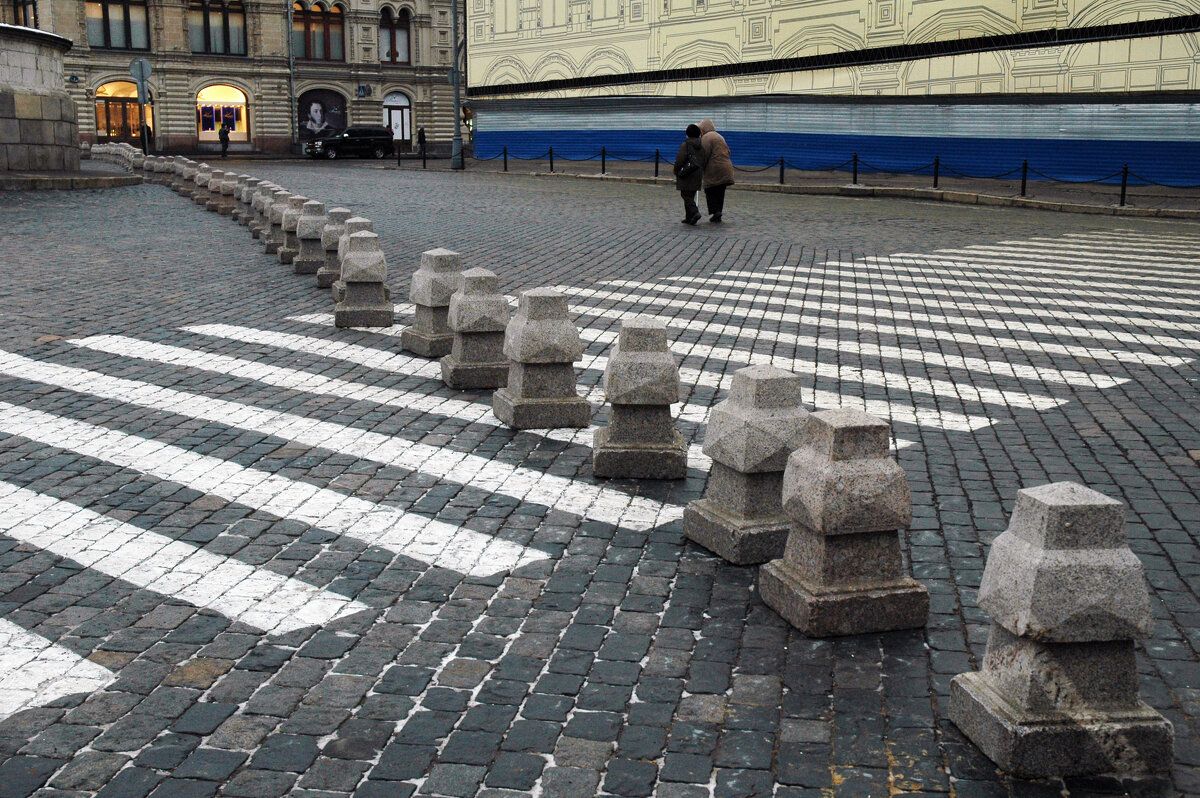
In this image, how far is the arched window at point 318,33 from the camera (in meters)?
62.7

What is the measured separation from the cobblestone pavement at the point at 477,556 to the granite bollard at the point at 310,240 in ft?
4.78

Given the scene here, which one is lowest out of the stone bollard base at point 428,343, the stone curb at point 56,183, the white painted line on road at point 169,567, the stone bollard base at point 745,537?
the white painted line on road at point 169,567

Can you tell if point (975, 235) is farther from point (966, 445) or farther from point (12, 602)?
point (12, 602)

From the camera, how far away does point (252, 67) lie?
2403 inches

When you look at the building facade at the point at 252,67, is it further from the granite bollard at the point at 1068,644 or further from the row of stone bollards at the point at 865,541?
the granite bollard at the point at 1068,644

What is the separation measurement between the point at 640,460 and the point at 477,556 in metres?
1.45

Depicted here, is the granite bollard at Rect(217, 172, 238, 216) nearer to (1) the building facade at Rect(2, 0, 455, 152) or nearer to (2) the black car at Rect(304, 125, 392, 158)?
(1) the building facade at Rect(2, 0, 455, 152)

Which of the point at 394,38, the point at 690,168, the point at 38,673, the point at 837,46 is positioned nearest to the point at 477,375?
the point at 38,673

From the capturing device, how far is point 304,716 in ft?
13.4

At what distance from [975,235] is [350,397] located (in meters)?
14.1

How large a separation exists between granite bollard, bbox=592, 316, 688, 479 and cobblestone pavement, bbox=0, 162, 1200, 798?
134 mm

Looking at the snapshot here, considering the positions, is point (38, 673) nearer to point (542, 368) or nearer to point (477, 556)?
point (477, 556)

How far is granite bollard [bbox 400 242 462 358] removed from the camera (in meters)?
9.62

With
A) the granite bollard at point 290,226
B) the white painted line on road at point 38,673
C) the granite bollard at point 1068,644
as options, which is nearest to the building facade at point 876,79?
the granite bollard at point 290,226
